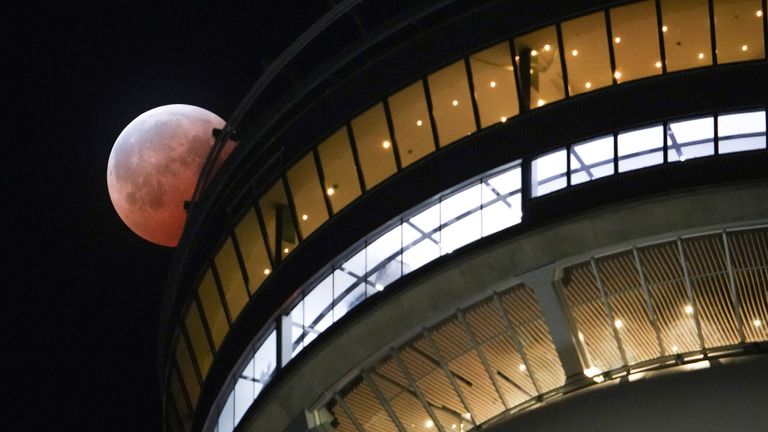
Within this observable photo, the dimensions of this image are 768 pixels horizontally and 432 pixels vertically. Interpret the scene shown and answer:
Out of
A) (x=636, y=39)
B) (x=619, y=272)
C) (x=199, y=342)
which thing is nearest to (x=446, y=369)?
(x=619, y=272)

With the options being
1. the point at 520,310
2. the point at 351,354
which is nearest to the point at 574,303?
the point at 520,310

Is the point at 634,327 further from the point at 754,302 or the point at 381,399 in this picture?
the point at 381,399

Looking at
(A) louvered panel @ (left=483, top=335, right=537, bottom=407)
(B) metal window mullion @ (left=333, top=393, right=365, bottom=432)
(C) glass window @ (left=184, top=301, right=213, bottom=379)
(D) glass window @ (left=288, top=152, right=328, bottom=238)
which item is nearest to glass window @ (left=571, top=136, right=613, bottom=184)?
(A) louvered panel @ (left=483, top=335, right=537, bottom=407)

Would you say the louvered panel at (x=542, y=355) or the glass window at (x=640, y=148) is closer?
the glass window at (x=640, y=148)

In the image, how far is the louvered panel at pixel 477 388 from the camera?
37.2m

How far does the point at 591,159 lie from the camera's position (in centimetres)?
3572

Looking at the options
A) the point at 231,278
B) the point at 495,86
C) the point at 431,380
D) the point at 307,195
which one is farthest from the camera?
the point at 231,278

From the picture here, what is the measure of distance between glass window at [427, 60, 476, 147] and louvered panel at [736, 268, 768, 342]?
7926 mm

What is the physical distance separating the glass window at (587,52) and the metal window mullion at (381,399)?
926cm

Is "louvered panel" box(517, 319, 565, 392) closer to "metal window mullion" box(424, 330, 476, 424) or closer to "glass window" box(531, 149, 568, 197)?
"metal window mullion" box(424, 330, 476, 424)

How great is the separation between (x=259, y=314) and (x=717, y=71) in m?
14.3

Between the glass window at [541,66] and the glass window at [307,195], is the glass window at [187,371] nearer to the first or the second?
the glass window at [307,195]

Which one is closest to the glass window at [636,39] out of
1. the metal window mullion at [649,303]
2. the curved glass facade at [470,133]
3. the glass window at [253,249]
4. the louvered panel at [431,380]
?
the curved glass facade at [470,133]

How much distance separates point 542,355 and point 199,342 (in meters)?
11.9
